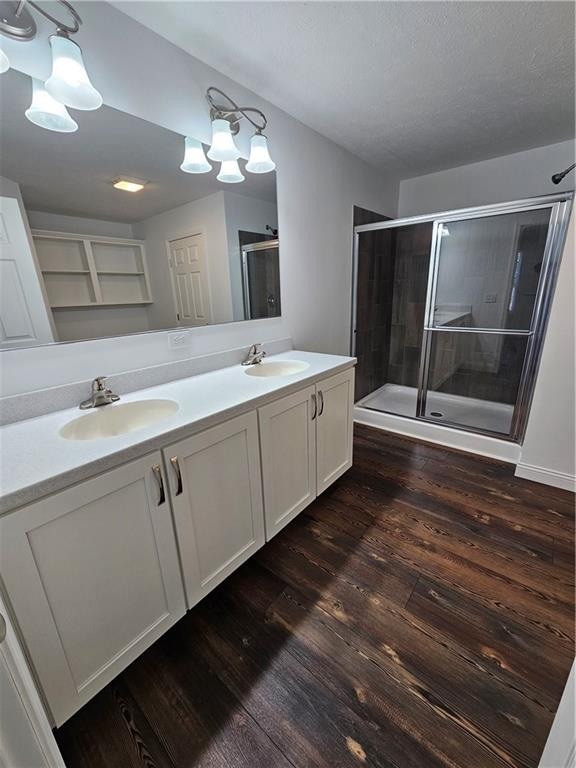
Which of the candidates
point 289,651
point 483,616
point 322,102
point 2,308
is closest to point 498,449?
point 483,616

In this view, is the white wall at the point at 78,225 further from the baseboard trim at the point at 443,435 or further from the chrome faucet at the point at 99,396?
the baseboard trim at the point at 443,435

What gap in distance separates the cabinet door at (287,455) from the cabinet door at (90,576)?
481mm

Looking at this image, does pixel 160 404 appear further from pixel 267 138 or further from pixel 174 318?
pixel 267 138

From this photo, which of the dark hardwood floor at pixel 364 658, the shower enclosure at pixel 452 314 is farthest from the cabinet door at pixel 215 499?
the shower enclosure at pixel 452 314

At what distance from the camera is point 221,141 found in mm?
1530

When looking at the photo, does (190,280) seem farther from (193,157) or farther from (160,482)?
(160,482)

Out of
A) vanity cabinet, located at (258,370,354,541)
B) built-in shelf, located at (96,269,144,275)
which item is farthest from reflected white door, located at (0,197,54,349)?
vanity cabinet, located at (258,370,354,541)

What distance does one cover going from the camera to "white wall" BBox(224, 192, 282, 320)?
1771 millimetres

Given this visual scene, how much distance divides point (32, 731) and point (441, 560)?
5.08 ft

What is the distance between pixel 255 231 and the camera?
6.24 ft

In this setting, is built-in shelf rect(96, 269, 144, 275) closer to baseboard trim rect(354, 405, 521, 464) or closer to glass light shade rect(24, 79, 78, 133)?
glass light shade rect(24, 79, 78, 133)

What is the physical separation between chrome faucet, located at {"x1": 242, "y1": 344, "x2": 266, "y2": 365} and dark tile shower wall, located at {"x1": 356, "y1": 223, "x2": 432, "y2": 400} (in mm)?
1455

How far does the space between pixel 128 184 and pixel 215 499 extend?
137cm

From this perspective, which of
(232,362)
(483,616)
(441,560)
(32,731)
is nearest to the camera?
(32,731)
